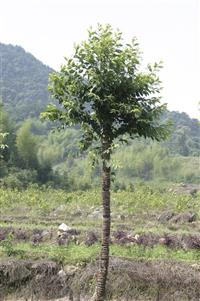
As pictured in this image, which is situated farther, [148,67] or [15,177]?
[15,177]

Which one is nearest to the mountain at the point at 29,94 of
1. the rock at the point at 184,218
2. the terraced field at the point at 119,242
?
the terraced field at the point at 119,242

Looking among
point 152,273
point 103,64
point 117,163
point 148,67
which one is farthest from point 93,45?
point 152,273

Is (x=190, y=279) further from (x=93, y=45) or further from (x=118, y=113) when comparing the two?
(x=93, y=45)

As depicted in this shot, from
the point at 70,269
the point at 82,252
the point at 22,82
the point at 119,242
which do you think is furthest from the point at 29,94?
the point at 70,269

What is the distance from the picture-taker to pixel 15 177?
3144 cm

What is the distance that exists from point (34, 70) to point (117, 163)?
117602 mm

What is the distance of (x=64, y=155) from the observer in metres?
60.2

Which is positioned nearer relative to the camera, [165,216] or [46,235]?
[46,235]

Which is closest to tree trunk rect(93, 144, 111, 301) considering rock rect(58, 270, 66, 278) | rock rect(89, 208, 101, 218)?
rock rect(58, 270, 66, 278)

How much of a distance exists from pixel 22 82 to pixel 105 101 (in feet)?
340

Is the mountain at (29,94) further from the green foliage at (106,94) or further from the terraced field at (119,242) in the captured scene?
the green foliage at (106,94)

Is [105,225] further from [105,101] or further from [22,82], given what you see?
[22,82]

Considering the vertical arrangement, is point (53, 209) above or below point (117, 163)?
below

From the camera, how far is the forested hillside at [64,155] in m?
33.7
